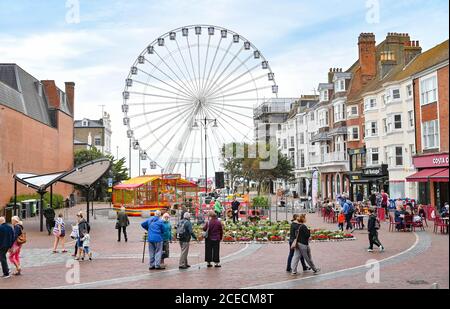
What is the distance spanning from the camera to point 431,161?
34844 mm

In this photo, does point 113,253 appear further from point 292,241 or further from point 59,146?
point 59,146

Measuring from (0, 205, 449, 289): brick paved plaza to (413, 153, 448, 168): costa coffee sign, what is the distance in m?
10.4

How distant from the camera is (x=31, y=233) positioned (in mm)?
31016

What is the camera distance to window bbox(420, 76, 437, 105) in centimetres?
3441

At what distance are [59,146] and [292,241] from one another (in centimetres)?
5487

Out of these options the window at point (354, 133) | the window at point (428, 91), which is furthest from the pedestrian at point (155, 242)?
the window at point (354, 133)

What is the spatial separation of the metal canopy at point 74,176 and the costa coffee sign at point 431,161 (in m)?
20.5

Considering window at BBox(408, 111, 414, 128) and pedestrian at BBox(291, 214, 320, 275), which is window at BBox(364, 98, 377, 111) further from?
pedestrian at BBox(291, 214, 320, 275)

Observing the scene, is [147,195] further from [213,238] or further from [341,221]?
[213,238]

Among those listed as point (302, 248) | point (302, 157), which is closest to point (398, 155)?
Answer: point (302, 248)

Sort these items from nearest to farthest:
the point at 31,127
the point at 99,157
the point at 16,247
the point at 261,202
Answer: the point at 16,247 < the point at 261,202 < the point at 31,127 < the point at 99,157

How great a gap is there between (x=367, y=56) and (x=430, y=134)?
25.0 meters

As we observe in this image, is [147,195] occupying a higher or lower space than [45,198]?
higher

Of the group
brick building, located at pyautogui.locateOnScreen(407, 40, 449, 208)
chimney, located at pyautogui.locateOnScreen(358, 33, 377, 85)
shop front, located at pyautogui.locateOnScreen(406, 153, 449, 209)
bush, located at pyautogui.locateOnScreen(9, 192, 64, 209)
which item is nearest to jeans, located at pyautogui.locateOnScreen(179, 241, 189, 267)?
shop front, located at pyautogui.locateOnScreen(406, 153, 449, 209)
